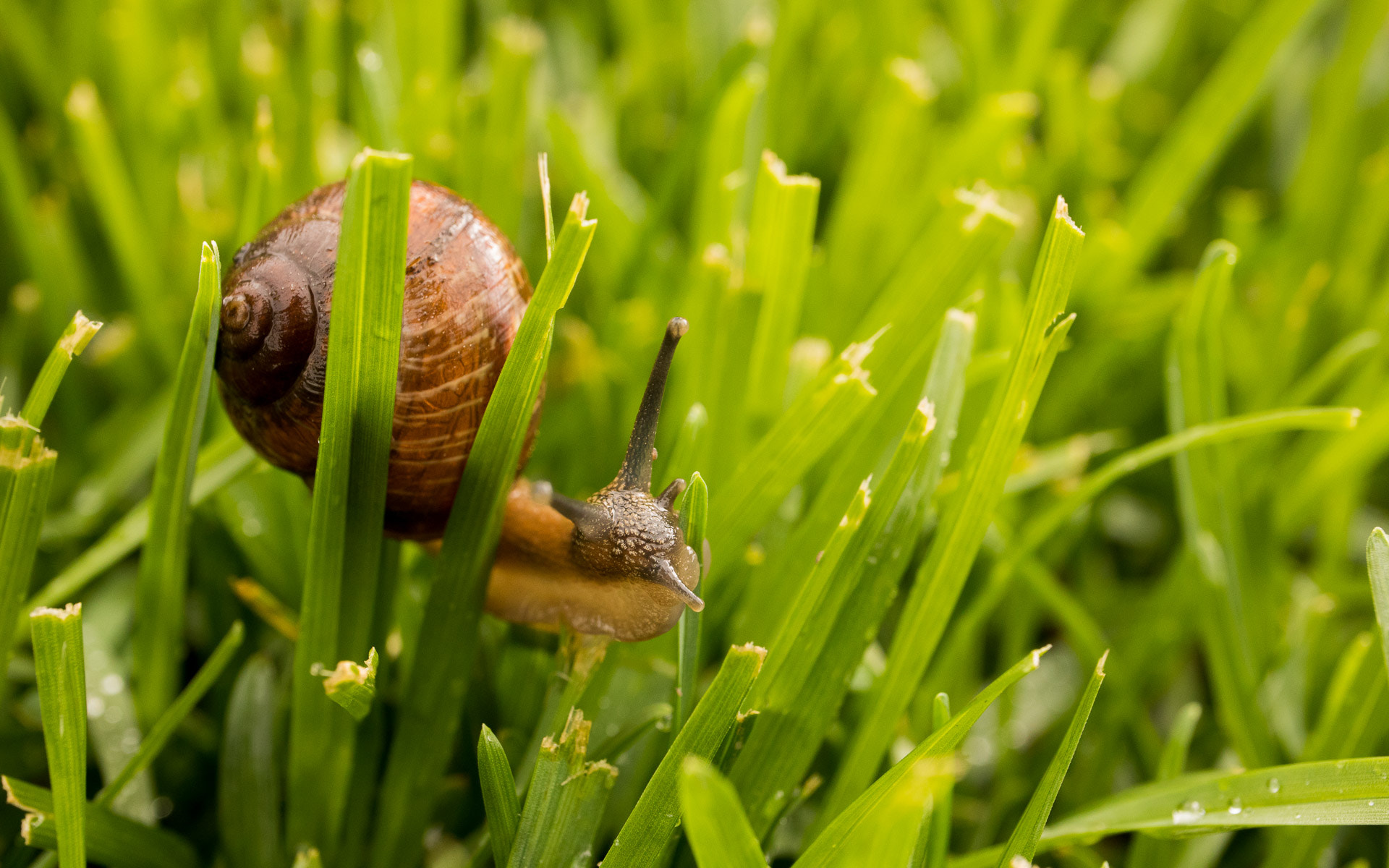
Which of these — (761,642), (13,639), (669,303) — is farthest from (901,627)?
(13,639)

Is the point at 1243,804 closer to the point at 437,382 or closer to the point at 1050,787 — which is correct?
the point at 1050,787

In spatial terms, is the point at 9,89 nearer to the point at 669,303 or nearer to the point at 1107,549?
the point at 669,303

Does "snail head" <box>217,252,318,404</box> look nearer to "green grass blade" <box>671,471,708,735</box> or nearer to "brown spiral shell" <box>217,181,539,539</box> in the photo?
"brown spiral shell" <box>217,181,539,539</box>

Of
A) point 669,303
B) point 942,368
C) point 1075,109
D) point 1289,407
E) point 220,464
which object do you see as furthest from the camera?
point 1075,109

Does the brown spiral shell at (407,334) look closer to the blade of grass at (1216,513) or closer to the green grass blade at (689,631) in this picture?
the green grass blade at (689,631)

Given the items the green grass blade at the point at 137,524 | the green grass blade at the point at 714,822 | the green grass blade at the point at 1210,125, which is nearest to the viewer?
the green grass blade at the point at 714,822

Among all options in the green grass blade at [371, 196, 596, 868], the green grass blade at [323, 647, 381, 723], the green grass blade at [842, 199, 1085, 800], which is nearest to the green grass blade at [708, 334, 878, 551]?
the green grass blade at [842, 199, 1085, 800]

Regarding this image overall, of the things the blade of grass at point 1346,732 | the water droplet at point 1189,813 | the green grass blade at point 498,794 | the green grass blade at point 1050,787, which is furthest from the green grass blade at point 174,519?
the blade of grass at point 1346,732
